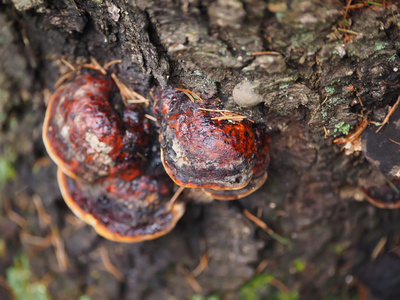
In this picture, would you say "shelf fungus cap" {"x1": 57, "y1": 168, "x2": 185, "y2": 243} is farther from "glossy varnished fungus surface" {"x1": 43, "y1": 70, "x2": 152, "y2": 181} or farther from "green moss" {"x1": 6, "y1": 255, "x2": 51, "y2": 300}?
"green moss" {"x1": 6, "y1": 255, "x2": 51, "y2": 300}

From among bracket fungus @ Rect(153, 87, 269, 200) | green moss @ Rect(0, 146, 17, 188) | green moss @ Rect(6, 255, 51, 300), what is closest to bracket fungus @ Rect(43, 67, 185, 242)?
bracket fungus @ Rect(153, 87, 269, 200)

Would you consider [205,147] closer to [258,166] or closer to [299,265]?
[258,166]

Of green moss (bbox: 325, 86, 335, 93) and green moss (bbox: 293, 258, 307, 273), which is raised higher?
green moss (bbox: 325, 86, 335, 93)

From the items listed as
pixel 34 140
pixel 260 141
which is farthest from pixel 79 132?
pixel 34 140

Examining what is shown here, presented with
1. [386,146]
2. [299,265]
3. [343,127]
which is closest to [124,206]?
[343,127]

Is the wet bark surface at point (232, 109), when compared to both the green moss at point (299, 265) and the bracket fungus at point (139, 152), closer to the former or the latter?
the green moss at point (299, 265)

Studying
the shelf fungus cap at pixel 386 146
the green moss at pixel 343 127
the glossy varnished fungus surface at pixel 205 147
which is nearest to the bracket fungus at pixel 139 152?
the glossy varnished fungus surface at pixel 205 147
